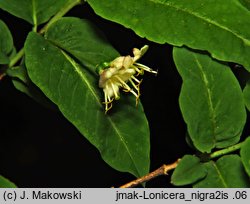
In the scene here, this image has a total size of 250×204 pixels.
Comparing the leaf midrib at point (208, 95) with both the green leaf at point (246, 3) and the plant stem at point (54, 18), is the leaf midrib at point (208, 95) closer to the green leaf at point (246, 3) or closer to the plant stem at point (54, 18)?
the green leaf at point (246, 3)

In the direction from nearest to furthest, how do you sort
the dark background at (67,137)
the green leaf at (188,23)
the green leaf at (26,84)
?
1. the green leaf at (188,23)
2. the green leaf at (26,84)
3. the dark background at (67,137)

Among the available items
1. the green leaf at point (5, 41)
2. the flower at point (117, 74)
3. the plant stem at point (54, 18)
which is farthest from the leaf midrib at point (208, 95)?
the green leaf at point (5, 41)

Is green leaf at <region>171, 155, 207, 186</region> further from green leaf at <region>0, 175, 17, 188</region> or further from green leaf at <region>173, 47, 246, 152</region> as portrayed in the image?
green leaf at <region>0, 175, 17, 188</region>

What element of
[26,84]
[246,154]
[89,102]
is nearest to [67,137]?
[26,84]

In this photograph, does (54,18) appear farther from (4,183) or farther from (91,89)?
(4,183)
